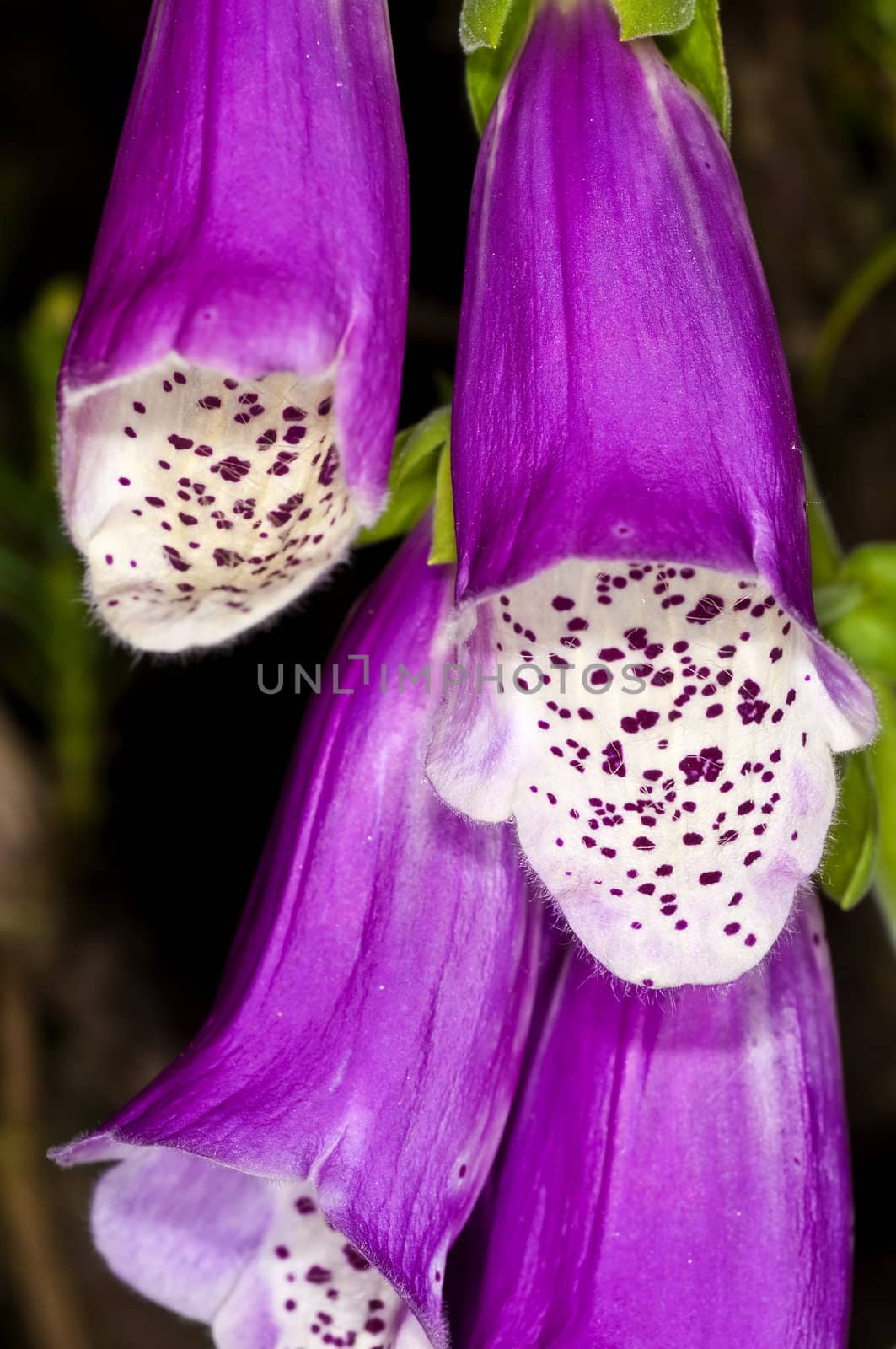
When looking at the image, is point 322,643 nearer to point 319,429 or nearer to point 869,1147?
point 869,1147

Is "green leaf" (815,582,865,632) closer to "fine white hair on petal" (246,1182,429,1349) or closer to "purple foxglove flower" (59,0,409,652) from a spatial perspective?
"purple foxglove flower" (59,0,409,652)

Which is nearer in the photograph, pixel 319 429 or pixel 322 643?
pixel 319 429

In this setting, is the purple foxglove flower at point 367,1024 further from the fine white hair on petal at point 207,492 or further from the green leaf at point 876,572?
the green leaf at point 876,572

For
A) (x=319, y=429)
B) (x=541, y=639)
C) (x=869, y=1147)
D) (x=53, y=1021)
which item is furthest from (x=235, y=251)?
(x=53, y=1021)

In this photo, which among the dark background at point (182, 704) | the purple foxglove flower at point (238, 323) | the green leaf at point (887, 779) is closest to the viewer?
the purple foxglove flower at point (238, 323)

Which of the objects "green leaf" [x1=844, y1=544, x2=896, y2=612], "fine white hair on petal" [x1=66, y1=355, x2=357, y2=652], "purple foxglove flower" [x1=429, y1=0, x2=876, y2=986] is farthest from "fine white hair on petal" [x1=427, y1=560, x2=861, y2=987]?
"green leaf" [x1=844, y1=544, x2=896, y2=612]

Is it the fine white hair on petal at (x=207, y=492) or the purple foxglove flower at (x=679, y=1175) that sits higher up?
the fine white hair on petal at (x=207, y=492)

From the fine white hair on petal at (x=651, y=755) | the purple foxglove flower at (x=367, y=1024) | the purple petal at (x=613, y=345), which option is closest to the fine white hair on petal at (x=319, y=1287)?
the purple foxglove flower at (x=367, y=1024)
